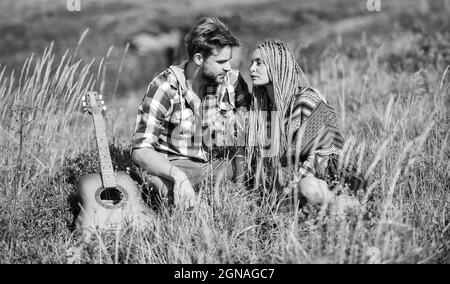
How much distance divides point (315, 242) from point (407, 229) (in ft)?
1.42

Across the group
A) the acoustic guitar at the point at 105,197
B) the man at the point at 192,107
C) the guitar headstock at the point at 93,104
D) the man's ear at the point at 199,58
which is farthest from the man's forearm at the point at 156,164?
the man's ear at the point at 199,58

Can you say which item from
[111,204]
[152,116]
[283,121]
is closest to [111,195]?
[111,204]

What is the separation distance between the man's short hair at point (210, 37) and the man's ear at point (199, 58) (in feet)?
0.06

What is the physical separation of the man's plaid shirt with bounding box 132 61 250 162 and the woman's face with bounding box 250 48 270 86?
15.4 inches

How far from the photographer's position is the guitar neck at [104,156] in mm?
3358

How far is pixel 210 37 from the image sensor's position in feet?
11.7

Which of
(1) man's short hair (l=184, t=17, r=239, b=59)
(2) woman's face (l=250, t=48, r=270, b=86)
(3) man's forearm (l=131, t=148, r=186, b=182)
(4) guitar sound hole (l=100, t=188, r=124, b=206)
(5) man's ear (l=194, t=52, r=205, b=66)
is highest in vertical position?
(1) man's short hair (l=184, t=17, r=239, b=59)

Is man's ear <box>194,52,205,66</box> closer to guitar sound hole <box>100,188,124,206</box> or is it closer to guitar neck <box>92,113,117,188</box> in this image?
guitar neck <box>92,113,117,188</box>

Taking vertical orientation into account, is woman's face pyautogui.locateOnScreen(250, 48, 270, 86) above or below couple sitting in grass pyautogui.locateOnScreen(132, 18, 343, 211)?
above

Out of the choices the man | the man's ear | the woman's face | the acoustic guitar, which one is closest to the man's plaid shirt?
the man

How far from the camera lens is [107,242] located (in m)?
2.89

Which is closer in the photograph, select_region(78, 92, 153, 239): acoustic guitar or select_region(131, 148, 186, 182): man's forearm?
select_region(78, 92, 153, 239): acoustic guitar

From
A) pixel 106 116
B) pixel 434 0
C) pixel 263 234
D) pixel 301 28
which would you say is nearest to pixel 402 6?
pixel 434 0

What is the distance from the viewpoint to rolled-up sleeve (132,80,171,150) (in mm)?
3441
